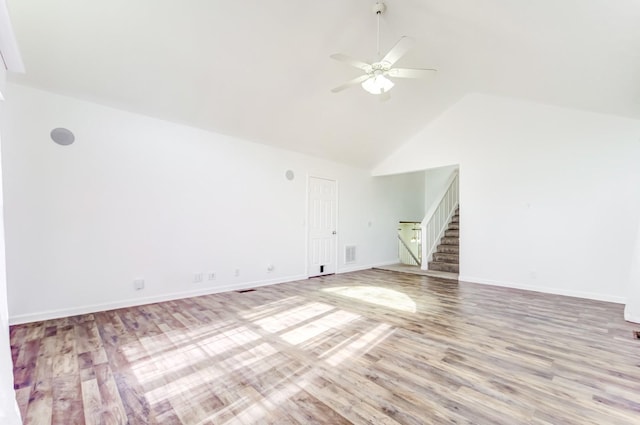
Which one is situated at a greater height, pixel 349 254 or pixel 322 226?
pixel 322 226

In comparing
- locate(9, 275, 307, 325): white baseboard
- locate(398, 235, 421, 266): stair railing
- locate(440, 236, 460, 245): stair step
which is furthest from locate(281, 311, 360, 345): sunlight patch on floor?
locate(398, 235, 421, 266): stair railing

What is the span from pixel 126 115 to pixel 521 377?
535 centimetres

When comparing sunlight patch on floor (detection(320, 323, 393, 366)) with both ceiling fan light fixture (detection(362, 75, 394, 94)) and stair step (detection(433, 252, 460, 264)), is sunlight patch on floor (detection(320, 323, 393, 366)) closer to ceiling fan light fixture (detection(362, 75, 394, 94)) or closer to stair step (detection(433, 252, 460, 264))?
ceiling fan light fixture (detection(362, 75, 394, 94))

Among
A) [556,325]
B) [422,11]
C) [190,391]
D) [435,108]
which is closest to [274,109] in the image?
[422,11]

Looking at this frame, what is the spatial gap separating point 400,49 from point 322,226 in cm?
425

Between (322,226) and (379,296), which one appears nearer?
(379,296)

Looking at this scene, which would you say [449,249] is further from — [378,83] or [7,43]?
[7,43]

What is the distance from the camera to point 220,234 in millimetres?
4762

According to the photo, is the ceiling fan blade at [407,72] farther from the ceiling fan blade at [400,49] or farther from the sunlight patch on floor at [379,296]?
the sunlight patch on floor at [379,296]

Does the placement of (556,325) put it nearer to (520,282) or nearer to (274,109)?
(520,282)

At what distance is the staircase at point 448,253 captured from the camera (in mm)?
6723

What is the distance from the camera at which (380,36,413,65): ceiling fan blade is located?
7.98 feet

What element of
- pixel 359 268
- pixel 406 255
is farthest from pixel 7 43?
pixel 406 255

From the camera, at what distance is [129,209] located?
12.8 feet
